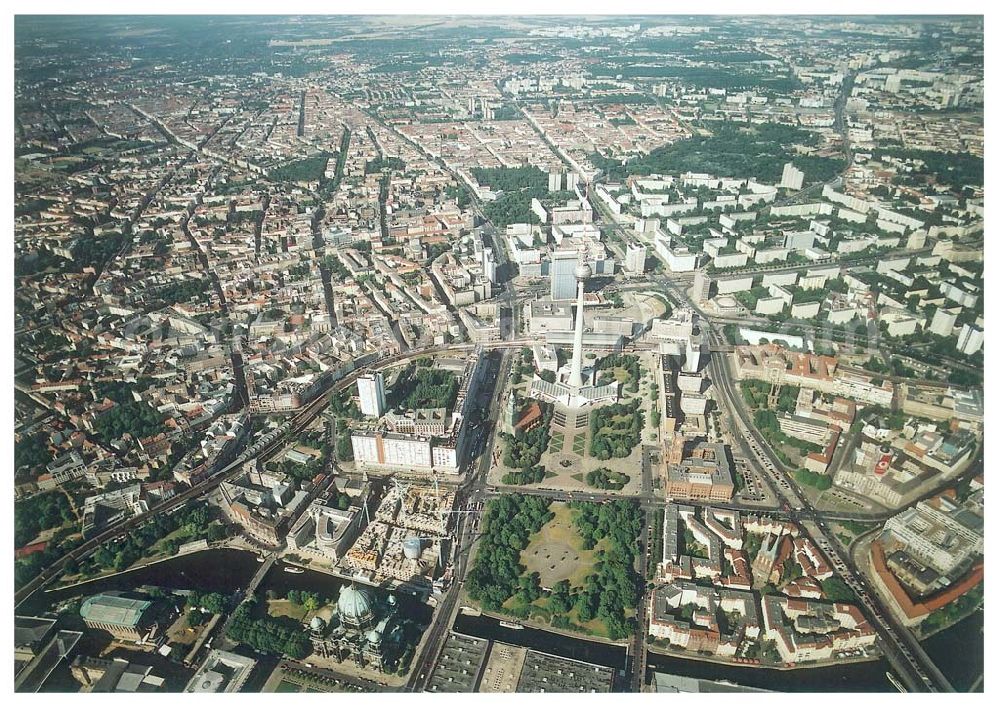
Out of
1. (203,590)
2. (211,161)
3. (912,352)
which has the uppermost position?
(211,161)

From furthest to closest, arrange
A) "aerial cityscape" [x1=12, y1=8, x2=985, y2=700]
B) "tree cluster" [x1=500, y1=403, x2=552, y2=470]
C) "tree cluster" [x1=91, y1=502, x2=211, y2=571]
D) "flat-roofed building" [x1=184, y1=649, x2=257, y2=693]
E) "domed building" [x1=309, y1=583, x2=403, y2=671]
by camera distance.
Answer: "tree cluster" [x1=500, y1=403, x2=552, y2=470]
"tree cluster" [x1=91, y1=502, x2=211, y2=571]
"aerial cityscape" [x1=12, y1=8, x2=985, y2=700]
"domed building" [x1=309, y1=583, x2=403, y2=671]
"flat-roofed building" [x1=184, y1=649, x2=257, y2=693]

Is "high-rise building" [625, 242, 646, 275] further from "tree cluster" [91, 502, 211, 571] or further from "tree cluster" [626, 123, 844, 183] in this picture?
"tree cluster" [91, 502, 211, 571]

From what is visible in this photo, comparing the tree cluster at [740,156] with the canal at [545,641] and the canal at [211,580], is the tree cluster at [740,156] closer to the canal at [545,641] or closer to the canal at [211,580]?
the canal at [545,641]

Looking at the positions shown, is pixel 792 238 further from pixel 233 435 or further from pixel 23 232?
pixel 23 232

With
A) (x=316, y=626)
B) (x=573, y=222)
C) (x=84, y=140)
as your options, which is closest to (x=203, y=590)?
(x=316, y=626)

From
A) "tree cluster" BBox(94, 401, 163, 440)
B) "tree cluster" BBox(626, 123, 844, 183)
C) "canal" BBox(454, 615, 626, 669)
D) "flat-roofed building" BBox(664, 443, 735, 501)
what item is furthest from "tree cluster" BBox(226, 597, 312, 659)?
"tree cluster" BBox(626, 123, 844, 183)

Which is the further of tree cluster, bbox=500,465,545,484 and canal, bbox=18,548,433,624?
tree cluster, bbox=500,465,545,484
